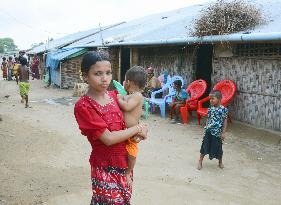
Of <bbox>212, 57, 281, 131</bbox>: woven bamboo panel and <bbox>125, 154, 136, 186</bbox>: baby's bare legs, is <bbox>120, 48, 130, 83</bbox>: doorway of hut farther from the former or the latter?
<bbox>125, 154, 136, 186</bbox>: baby's bare legs

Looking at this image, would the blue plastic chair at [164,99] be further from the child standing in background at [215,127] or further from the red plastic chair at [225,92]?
the child standing in background at [215,127]

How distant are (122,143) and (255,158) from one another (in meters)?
4.62

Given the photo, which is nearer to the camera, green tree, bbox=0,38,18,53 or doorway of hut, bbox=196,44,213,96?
doorway of hut, bbox=196,44,213,96

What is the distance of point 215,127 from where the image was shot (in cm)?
554

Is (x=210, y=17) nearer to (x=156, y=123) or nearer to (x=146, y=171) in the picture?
(x=156, y=123)

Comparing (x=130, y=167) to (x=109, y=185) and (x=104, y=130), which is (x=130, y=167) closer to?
(x=109, y=185)

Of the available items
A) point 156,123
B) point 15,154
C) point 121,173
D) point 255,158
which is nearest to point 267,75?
point 255,158

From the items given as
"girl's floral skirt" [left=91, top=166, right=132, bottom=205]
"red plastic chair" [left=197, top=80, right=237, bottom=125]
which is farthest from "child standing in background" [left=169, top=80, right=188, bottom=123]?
"girl's floral skirt" [left=91, top=166, right=132, bottom=205]

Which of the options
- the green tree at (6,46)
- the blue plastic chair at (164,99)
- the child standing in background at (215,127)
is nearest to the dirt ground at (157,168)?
the child standing in background at (215,127)

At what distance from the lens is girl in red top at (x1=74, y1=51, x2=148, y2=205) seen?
2141 mm

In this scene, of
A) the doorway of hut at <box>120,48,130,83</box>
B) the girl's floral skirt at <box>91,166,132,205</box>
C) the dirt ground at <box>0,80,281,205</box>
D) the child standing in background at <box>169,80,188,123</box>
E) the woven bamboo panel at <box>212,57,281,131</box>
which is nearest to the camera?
the girl's floral skirt at <box>91,166,132,205</box>

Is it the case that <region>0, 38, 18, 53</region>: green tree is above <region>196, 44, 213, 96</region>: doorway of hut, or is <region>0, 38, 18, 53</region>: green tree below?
above

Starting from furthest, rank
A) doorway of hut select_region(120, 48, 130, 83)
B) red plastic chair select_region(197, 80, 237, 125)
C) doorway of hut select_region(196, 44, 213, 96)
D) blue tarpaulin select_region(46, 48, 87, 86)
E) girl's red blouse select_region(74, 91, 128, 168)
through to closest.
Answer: blue tarpaulin select_region(46, 48, 87, 86) < doorway of hut select_region(120, 48, 130, 83) < doorway of hut select_region(196, 44, 213, 96) < red plastic chair select_region(197, 80, 237, 125) < girl's red blouse select_region(74, 91, 128, 168)

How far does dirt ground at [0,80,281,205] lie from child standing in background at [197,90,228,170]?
318mm
